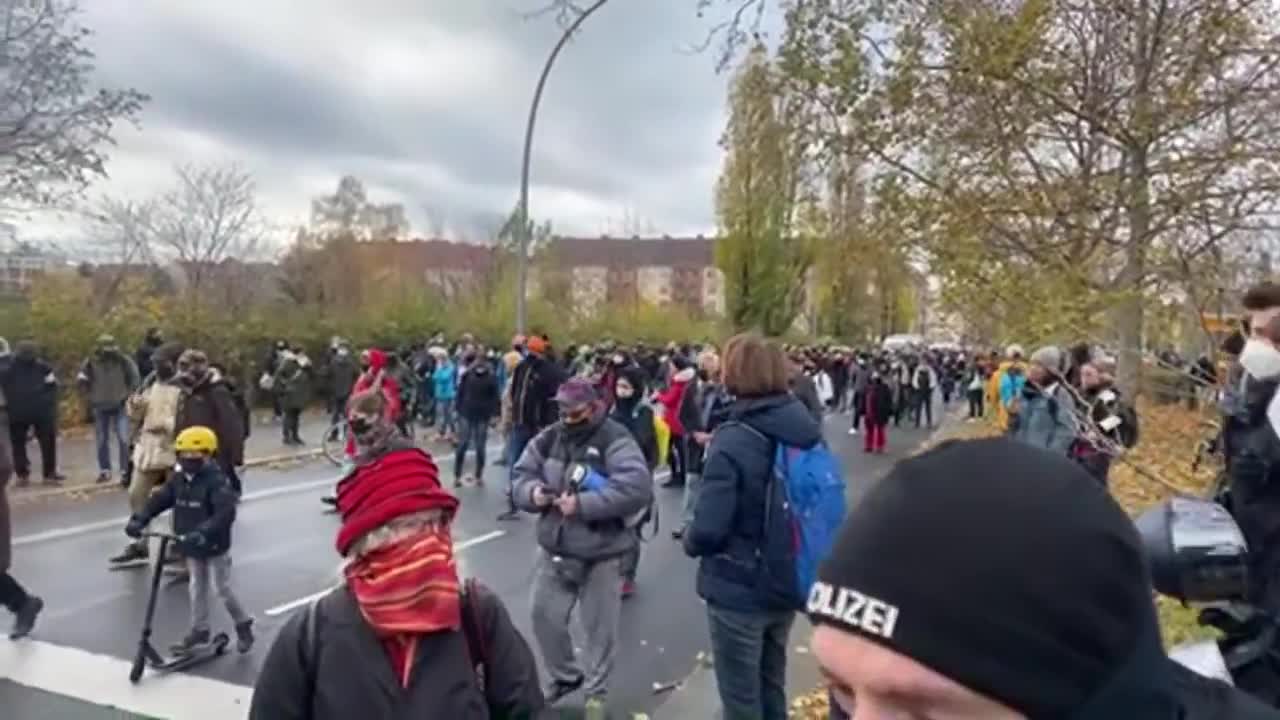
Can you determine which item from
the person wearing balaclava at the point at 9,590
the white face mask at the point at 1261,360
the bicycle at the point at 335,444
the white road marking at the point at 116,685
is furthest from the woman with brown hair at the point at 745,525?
the bicycle at the point at 335,444

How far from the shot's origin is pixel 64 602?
7.23 m

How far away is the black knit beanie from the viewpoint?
882 millimetres

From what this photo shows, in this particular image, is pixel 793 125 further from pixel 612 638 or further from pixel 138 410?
pixel 138 410

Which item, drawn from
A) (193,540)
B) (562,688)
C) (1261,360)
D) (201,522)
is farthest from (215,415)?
(1261,360)

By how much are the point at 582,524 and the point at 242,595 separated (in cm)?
381

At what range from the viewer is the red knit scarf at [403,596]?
2562 millimetres

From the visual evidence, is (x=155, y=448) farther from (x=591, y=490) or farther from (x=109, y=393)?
(x=109, y=393)

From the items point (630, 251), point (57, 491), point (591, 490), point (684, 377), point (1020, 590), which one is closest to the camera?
point (1020, 590)

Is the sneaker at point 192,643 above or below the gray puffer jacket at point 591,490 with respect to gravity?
below

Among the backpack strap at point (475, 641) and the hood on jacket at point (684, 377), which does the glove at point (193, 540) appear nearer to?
the backpack strap at point (475, 641)

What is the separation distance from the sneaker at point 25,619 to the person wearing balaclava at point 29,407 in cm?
681

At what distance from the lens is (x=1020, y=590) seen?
2.88 feet

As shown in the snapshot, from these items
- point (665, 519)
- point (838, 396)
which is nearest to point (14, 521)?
point (665, 519)

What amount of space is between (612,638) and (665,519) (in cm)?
610
